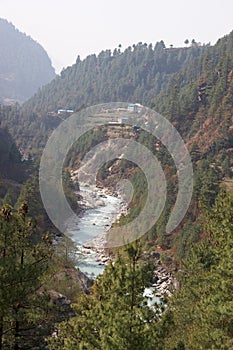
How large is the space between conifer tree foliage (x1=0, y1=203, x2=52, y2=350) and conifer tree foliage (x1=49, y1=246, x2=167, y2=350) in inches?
42.4

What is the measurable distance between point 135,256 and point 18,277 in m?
2.65

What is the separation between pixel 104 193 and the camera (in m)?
68.1

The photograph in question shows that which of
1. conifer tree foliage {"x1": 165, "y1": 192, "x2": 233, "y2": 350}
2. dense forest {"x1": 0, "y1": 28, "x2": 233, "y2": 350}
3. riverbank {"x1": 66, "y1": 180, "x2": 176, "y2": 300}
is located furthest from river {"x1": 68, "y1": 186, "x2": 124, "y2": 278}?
conifer tree foliage {"x1": 165, "y1": 192, "x2": 233, "y2": 350}

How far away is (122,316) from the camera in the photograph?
8.15 m

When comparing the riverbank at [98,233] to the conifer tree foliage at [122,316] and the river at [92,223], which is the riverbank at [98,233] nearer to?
the river at [92,223]

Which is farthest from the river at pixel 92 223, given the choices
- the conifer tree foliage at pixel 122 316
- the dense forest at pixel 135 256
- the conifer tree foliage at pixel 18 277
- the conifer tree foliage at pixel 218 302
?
the conifer tree foliage at pixel 122 316

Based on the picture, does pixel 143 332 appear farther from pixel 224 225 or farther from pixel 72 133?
pixel 72 133

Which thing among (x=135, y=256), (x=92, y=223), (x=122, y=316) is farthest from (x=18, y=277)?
(x=92, y=223)

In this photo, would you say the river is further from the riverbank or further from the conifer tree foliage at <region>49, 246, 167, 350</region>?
the conifer tree foliage at <region>49, 246, 167, 350</region>

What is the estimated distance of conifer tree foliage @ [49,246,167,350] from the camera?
8027 mm

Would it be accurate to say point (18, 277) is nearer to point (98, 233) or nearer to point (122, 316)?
point (122, 316)

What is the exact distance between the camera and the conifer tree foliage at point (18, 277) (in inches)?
336

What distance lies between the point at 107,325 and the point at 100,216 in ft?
147

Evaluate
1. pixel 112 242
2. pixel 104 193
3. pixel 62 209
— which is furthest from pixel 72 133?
pixel 112 242
